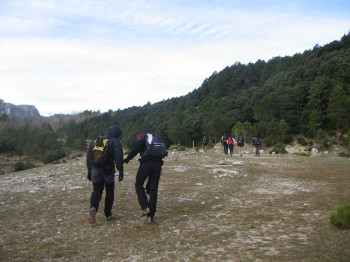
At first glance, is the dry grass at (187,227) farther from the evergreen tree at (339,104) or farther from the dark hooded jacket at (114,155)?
the evergreen tree at (339,104)

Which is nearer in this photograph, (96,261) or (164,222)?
(96,261)

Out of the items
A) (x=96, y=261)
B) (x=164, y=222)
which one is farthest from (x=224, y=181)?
(x=96, y=261)

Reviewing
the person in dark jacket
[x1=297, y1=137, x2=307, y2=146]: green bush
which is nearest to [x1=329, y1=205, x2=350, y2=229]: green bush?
the person in dark jacket

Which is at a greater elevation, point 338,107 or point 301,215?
point 338,107

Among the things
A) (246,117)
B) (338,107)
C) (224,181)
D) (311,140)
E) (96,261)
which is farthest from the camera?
(246,117)

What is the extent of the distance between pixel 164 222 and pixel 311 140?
53.1m

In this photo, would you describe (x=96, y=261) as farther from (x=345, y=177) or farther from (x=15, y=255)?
(x=345, y=177)

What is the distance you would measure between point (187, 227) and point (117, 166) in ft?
6.04

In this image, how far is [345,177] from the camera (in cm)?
1177

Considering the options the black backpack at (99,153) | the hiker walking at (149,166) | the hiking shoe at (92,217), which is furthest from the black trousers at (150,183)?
the hiking shoe at (92,217)

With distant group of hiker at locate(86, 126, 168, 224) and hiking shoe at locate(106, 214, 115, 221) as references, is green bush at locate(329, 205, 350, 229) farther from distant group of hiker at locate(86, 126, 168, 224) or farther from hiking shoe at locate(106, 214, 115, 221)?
hiking shoe at locate(106, 214, 115, 221)

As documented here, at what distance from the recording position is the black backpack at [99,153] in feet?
19.5

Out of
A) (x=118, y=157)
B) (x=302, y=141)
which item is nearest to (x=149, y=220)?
(x=118, y=157)

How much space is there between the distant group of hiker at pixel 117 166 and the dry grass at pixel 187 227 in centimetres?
41
